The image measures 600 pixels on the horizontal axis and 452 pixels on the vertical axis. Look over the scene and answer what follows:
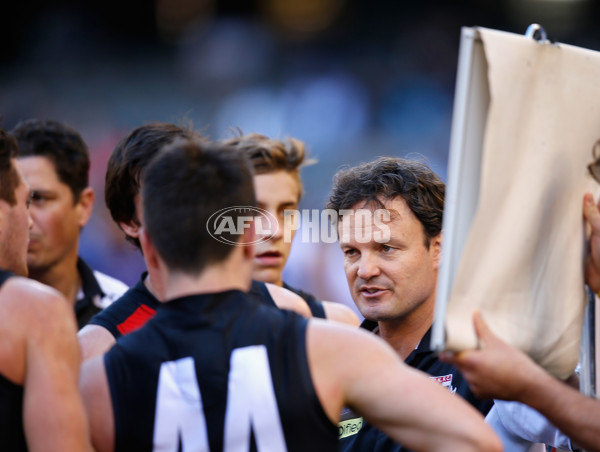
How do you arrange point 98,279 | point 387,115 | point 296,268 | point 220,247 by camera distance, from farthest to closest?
1. point 387,115
2. point 296,268
3. point 98,279
4. point 220,247

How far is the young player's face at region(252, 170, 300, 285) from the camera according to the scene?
171 inches

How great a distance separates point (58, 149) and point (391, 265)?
106 inches

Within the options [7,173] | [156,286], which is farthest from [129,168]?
[7,173]

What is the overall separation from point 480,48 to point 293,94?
360 inches

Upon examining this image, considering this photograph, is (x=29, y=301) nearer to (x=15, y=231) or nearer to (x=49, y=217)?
(x=15, y=231)

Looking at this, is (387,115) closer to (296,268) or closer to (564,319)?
(296,268)

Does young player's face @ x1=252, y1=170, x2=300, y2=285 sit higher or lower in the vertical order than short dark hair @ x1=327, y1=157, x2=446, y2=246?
lower

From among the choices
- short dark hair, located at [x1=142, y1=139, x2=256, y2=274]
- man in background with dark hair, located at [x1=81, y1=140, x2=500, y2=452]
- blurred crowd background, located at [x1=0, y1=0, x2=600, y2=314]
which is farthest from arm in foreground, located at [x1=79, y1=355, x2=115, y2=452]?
blurred crowd background, located at [x1=0, y1=0, x2=600, y2=314]

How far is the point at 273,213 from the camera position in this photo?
4.41 meters

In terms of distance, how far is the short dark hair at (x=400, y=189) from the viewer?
3.46 metres

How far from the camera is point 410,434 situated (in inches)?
69.5

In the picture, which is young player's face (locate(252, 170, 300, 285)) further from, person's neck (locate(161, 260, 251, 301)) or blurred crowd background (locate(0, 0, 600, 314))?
blurred crowd background (locate(0, 0, 600, 314))

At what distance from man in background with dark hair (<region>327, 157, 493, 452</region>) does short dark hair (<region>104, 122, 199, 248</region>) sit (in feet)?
3.19

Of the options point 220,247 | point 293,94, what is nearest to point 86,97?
point 293,94
